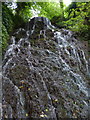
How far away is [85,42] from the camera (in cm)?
643

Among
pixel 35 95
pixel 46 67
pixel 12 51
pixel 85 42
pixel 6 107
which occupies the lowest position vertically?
pixel 6 107

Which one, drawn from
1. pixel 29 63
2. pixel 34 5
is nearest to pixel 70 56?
pixel 29 63

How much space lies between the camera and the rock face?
277 cm

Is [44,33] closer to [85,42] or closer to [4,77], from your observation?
[85,42]

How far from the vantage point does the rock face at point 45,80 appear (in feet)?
9.07

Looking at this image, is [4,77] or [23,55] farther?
[23,55]

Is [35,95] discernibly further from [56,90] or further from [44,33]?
[44,33]

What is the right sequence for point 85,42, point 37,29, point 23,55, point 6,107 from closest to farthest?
point 6,107
point 23,55
point 85,42
point 37,29

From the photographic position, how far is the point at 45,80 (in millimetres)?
3629

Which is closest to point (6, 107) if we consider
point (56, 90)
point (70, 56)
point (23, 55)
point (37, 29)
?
point (56, 90)

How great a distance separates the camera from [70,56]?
504cm

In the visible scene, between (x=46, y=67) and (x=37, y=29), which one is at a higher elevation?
(x=37, y=29)

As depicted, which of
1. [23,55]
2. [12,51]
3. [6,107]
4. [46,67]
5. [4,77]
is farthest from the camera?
[12,51]

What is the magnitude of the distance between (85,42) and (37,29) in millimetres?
3279
